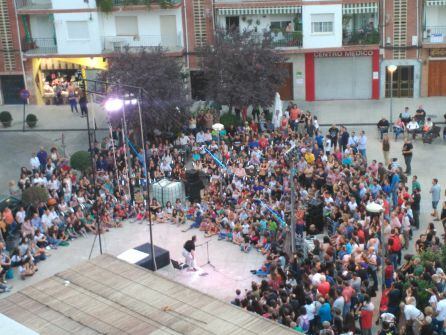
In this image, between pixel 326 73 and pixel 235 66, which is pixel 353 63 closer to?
pixel 326 73

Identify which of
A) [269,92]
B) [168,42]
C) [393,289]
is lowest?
[393,289]

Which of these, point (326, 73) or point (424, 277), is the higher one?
point (326, 73)

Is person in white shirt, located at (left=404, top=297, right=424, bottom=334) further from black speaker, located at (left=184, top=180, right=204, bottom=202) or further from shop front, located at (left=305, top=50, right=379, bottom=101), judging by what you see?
shop front, located at (left=305, top=50, right=379, bottom=101)

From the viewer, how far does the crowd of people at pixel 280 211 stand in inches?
728

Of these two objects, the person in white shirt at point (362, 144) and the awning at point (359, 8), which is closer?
the person in white shirt at point (362, 144)

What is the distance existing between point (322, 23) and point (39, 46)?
1518 centimetres

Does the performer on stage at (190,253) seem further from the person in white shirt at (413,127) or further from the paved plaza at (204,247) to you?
the person in white shirt at (413,127)

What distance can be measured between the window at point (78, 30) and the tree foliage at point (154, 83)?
6.59m

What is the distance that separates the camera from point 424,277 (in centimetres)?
1880

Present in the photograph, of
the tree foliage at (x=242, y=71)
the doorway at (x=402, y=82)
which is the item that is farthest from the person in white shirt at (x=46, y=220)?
the doorway at (x=402, y=82)

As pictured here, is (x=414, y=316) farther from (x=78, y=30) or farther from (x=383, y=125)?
(x=78, y=30)

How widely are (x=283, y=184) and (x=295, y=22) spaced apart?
15.2 metres

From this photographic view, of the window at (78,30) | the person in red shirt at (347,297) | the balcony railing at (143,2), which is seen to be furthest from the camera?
the window at (78,30)

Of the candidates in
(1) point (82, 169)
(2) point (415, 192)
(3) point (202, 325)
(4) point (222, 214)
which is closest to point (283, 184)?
(4) point (222, 214)
